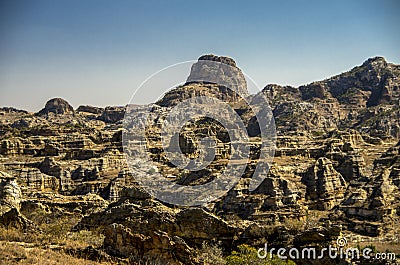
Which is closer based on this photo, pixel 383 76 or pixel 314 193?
pixel 314 193

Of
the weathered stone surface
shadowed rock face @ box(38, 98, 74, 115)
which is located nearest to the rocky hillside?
the weathered stone surface

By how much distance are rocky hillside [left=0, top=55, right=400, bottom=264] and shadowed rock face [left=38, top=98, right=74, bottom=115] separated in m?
24.3

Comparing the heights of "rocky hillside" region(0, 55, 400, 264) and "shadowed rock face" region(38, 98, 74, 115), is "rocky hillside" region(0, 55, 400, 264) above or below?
below

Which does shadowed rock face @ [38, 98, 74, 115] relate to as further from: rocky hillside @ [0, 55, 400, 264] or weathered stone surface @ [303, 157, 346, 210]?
weathered stone surface @ [303, 157, 346, 210]

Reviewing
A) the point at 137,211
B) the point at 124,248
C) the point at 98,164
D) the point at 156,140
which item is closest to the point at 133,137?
the point at 156,140

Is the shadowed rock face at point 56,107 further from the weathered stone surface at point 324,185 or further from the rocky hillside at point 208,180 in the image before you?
the weathered stone surface at point 324,185

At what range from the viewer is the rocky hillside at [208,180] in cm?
1569

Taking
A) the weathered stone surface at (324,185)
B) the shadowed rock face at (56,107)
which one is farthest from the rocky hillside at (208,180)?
the shadowed rock face at (56,107)

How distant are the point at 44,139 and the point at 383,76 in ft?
323

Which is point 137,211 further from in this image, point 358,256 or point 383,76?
point 383,76

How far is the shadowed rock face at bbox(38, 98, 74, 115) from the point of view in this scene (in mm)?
130375

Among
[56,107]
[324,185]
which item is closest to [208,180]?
[324,185]

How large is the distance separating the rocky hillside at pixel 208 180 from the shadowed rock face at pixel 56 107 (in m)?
24.3

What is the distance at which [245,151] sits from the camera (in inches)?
2306
